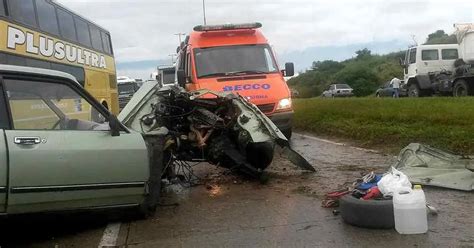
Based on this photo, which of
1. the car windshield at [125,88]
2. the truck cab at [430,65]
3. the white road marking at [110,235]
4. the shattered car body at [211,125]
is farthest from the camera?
the car windshield at [125,88]

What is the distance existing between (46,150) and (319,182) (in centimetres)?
381

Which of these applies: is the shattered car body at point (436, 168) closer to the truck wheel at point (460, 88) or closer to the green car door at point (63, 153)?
the green car door at point (63, 153)

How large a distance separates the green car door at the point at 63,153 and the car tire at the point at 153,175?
0.86ft

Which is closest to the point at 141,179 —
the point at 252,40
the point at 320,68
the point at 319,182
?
the point at 319,182

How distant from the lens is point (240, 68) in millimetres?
11586

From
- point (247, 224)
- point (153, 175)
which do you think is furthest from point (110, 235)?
point (247, 224)

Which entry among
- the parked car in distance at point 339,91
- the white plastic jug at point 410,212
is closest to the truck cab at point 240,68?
the white plastic jug at point 410,212

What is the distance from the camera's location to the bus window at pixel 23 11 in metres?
9.54

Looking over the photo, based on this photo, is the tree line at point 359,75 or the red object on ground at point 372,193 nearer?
the red object on ground at point 372,193

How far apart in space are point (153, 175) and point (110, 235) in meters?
0.90

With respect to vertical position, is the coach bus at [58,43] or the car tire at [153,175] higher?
the coach bus at [58,43]

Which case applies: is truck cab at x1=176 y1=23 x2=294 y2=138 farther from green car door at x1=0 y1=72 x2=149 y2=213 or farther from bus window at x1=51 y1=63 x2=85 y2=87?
green car door at x1=0 y1=72 x2=149 y2=213

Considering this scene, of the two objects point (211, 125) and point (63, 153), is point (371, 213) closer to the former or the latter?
point (63, 153)

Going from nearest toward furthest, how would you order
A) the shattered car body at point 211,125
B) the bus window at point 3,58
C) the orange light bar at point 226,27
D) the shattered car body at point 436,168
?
1. the shattered car body at point 436,168
2. the shattered car body at point 211,125
3. the bus window at point 3,58
4. the orange light bar at point 226,27
